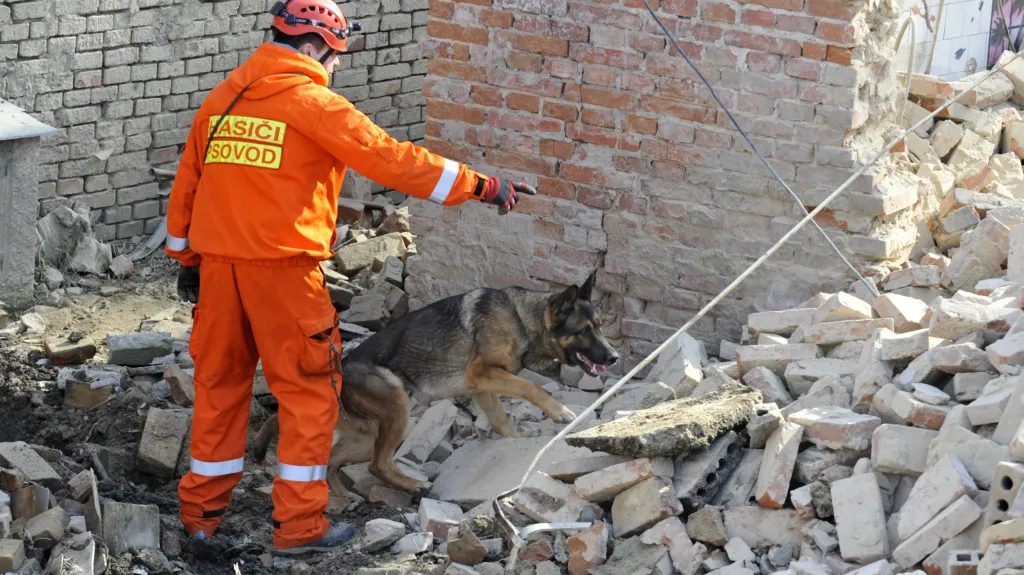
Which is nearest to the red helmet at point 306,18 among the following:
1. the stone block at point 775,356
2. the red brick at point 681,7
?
the red brick at point 681,7

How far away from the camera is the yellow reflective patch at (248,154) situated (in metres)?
5.21

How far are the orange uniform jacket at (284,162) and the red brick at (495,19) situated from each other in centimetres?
202

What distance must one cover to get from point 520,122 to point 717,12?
1394mm

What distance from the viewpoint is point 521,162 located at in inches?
288

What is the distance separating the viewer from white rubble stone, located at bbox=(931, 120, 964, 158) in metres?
7.84

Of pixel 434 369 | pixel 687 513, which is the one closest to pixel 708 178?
pixel 434 369

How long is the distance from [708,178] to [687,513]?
95.6 inches

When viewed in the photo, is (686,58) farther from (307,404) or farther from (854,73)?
(307,404)

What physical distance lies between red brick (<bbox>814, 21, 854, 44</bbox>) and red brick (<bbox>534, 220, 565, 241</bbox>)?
193 centimetres

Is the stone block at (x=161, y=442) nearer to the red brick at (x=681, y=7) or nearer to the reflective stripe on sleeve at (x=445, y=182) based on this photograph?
the reflective stripe on sleeve at (x=445, y=182)

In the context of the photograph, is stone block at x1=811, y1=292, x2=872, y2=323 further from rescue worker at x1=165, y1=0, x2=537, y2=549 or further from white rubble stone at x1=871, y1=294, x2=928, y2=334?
rescue worker at x1=165, y1=0, x2=537, y2=549

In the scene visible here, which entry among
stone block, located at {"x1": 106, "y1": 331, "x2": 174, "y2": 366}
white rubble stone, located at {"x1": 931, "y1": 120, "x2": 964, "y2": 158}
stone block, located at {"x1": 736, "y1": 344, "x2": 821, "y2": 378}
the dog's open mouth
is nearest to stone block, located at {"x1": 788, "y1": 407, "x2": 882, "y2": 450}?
stone block, located at {"x1": 736, "y1": 344, "x2": 821, "y2": 378}

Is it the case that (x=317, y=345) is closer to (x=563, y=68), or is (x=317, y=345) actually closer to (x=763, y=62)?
(x=563, y=68)

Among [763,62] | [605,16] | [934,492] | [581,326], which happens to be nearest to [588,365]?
[581,326]
